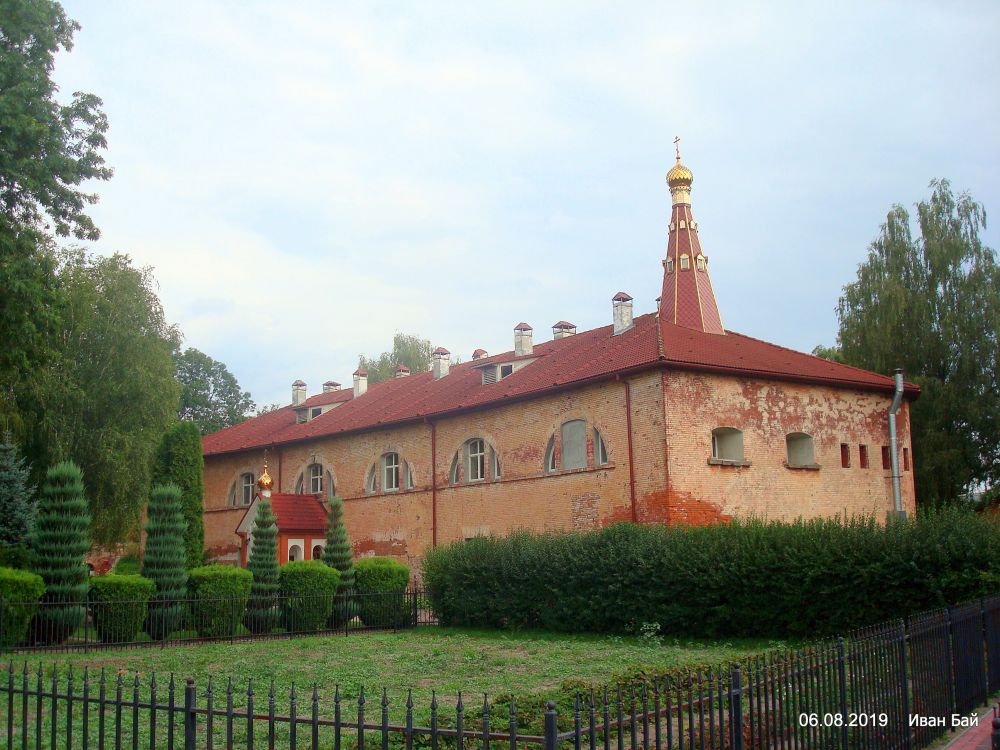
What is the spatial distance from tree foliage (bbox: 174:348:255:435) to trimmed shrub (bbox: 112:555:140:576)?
22940mm

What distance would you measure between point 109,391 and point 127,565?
982 centimetres

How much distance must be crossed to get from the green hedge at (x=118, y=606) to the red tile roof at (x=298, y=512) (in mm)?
11773

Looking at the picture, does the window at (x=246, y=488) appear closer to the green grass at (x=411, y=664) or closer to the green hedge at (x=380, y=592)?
the green hedge at (x=380, y=592)

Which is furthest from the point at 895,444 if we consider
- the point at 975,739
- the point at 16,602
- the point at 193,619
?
the point at 16,602

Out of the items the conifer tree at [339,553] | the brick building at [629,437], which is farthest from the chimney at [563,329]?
the conifer tree at [339,553]

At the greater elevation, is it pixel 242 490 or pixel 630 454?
pixel 630 454

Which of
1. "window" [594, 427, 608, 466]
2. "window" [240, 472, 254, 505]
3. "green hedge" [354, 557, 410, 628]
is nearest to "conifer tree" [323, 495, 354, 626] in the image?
"green hedge" [354, 557, 410, 628]

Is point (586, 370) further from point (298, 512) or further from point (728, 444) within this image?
point (298, 512)

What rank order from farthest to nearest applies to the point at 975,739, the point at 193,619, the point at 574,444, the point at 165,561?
1. the point at 574,444
2. the point at 165,561
3. the point at 193,619
4. the point at 975,739

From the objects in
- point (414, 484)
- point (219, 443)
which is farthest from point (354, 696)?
point (219, 443)

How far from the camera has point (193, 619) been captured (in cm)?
2330

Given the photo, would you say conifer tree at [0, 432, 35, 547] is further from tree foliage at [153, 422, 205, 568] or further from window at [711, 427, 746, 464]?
window at [711, 427, 746, 464]

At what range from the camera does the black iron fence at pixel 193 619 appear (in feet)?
66.6

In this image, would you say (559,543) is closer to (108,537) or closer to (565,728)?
(565,728)
